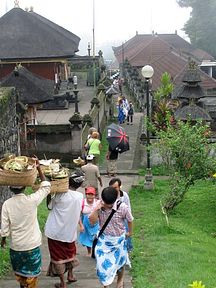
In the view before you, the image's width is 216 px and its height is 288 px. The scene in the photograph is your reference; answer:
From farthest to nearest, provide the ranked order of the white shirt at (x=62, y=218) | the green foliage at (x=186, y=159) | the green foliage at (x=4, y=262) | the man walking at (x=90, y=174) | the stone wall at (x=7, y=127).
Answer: the green foliage at (x=186, y=159) → the man walking at (x=90, y=174) → the stone wall at (x=7, y=127) → the green foliage at (x=4, y=262) → the white shirt at (x=62, y=218)

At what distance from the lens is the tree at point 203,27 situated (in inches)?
2621

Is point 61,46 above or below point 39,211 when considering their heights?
above

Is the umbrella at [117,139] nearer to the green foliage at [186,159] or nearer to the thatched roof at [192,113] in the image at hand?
the green foliage at [186,159]

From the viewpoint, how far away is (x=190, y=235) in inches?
468

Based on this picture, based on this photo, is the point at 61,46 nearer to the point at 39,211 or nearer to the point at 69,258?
the point at 39,211

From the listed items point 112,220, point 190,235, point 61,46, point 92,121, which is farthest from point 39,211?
point 61,46

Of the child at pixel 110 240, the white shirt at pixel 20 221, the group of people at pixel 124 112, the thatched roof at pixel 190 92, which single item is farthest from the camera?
the group of people at pixel 124 112

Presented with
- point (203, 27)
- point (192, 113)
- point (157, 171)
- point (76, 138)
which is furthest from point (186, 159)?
point (203, 27)

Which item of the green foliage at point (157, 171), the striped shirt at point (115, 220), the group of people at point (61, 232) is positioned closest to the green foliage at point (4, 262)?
the group of people at point (61, 232)

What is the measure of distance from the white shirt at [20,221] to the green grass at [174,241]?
6.44 feet

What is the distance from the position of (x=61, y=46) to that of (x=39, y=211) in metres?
20.6

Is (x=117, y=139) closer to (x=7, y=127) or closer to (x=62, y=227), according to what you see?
(x=7, y=127)

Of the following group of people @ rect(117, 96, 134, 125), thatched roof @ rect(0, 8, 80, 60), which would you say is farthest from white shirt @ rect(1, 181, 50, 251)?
thatched roof @ rect(0, 8, 80, 60)

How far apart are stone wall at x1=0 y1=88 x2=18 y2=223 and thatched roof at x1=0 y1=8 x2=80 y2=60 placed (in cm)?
2042
